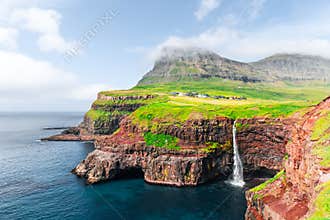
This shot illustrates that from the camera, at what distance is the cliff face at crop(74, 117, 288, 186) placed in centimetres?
7688

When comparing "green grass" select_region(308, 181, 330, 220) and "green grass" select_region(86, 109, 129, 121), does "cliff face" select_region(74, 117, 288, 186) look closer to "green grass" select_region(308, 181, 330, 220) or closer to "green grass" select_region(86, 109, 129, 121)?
"green grass" select_region(308, 181, 330, 220)

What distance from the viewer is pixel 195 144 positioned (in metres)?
82.9

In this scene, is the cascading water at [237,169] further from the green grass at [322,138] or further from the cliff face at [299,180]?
the green grass at [322,138]

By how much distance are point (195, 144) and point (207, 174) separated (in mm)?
10569

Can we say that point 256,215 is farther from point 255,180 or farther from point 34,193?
point 34,193

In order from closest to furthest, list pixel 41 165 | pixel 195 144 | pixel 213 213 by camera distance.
Result: pixel 213 213
pixel 195 144
pixel 41 165

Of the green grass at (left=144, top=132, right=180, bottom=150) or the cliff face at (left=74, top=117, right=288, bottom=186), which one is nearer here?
the cliff face at (left=74, top=117, right=288, bottom=186)

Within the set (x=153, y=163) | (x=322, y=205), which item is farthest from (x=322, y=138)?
(x=153, y=163)

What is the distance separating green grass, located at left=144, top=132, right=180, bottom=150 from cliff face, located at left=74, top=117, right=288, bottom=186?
127 cm

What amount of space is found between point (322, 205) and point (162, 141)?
64445 mm

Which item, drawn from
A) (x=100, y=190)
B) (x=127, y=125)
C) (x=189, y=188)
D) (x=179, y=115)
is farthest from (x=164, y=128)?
(x=100, y=190)

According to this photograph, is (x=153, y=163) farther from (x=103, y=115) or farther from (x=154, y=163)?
(x=103, y=115)

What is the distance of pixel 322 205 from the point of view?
21547 millimetres

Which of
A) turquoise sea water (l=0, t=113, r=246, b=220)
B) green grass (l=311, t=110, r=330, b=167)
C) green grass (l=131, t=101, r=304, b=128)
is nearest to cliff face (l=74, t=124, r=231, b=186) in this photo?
turquoise sea water (l=0, t=113, r=246, b=220)
